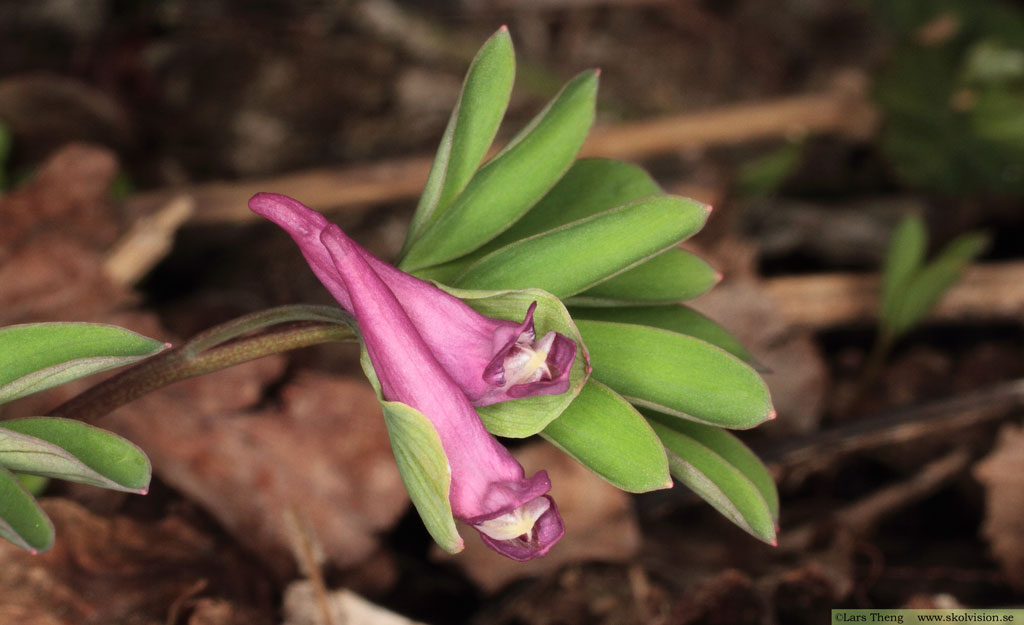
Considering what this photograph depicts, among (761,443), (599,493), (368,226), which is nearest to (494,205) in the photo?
(599,493)

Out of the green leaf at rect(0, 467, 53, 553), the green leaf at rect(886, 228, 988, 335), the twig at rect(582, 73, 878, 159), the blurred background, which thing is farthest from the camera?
the twig at rect(582, 73, 878, 159)

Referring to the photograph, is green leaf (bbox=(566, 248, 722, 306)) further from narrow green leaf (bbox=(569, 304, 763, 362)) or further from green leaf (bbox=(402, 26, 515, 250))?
green leaf (bbox=(402, 26, 515, 250))

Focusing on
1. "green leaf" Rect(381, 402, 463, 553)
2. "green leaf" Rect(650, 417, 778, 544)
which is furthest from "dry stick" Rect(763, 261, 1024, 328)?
"green leaf" Rect(381, 402, 463, 553)

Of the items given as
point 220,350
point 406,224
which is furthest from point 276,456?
point 406,224

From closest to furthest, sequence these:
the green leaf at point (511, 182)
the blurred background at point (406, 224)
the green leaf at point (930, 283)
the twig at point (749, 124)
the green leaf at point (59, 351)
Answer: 1. the green leaf at point (59, 351)
2. the green leaf at point (511, 182)
3. the blurred background at point (406, 224)
4. the green leaf at point (930, 283)
5. the twig at point (749, 124)

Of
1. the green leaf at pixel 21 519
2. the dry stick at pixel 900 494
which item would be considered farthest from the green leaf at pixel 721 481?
the dry stick at pixel 900 494

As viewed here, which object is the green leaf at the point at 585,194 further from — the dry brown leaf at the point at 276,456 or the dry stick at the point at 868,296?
the dry stick at the point at 868,296
